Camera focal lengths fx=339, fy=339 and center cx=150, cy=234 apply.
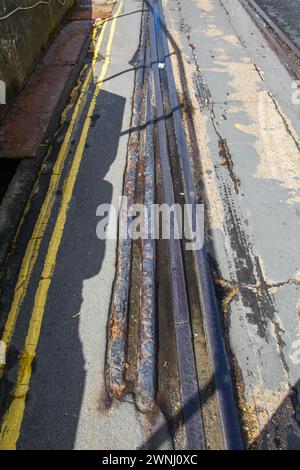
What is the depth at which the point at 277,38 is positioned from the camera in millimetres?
10023

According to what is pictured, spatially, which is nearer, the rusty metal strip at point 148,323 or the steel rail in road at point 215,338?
the steel rail in road at point 215,338

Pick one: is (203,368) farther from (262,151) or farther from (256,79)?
(256,79)

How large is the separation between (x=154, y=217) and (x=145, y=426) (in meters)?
2.84

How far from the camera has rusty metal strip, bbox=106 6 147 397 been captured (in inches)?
138

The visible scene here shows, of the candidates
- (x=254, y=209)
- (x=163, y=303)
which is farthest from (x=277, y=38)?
(x=163, y=303)

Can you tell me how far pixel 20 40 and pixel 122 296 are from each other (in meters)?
6.45

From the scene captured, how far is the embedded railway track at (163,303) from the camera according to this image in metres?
3.30

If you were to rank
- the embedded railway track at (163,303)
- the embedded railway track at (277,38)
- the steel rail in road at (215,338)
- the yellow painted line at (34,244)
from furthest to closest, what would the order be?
the embedded railway track at (277,38) → the yellow painted line at (34,244) → the embedded railway track at (163,303) → the steel rail in road at (215,338)

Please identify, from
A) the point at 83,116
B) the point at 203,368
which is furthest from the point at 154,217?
the point at 83,116

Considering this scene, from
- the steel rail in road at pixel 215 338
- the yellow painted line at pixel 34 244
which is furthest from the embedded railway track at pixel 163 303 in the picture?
the yellow painted line at pixel 34 244

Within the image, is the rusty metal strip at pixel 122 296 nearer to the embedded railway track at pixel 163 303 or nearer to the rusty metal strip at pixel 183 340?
the embedded railway track at pixel 163 303

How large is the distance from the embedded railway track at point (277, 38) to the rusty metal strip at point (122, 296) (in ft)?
16.3

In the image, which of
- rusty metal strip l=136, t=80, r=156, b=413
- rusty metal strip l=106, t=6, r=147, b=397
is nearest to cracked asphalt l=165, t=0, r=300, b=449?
rusty metal strip l=136, t=80, r=156, b=413

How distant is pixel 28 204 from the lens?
17.2ft
